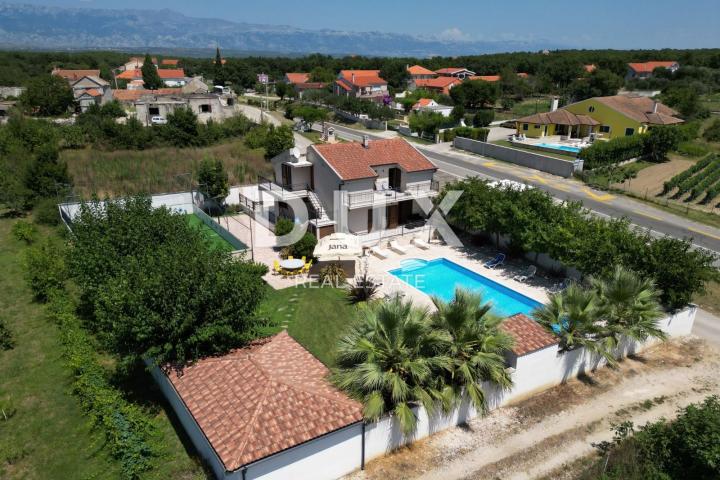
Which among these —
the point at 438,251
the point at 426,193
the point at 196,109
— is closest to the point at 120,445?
the point at 438,251

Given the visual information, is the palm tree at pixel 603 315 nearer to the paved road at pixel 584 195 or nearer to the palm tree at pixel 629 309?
the palm tree at pixel 629 309

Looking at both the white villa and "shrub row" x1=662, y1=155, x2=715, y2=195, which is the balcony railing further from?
"shrub row" x1=662, y1=155, x2=715, y2=195

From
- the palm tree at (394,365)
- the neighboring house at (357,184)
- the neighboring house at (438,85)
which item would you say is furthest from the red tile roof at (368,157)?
the neighboring house at (438,85)

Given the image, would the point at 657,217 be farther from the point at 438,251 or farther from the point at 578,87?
the point at 578,87

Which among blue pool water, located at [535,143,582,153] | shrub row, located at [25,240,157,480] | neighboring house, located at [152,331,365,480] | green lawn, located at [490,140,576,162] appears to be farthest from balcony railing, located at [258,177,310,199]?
blue pool water, located at [535,143,582,153]

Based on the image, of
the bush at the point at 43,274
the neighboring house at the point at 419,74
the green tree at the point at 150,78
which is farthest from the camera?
the neighboring house at the point at 419,74
